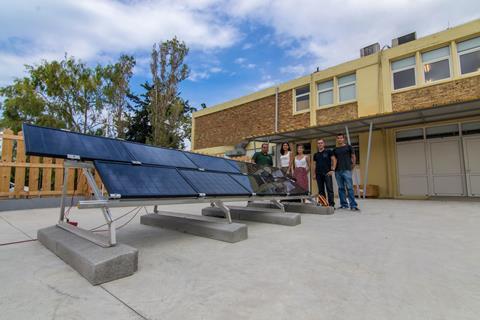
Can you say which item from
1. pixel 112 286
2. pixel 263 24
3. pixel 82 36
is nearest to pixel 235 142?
pixel 263 24

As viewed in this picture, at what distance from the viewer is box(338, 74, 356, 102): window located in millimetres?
11656

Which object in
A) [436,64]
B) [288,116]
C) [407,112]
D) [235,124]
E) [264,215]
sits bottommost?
[264,215]

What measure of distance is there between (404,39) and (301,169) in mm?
9223

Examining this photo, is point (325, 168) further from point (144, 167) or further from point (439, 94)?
point (439, 94)

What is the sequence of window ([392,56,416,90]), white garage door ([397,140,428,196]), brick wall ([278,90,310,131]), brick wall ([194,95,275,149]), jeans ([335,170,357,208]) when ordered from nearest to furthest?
jeans ([335,170,357,208])
white garage door ([397,140,428,196])
window ([392,56,416,90])
brick wall ([278,90,310,131])
brick wall ([194,95,275,149])

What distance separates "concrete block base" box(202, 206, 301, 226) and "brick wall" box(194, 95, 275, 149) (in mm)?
9627

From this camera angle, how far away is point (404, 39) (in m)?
11.1

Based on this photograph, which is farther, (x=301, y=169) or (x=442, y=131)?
(x=442, y=131)

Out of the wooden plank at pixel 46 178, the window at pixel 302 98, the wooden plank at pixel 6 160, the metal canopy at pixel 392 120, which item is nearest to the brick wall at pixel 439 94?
the metal canopy at pixel 392 120

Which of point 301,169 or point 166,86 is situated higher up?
point 166,86

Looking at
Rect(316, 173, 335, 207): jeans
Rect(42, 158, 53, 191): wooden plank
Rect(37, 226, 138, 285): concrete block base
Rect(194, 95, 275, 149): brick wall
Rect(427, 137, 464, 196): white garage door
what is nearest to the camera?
Rect(37, 226, 138, 285): concrete block base

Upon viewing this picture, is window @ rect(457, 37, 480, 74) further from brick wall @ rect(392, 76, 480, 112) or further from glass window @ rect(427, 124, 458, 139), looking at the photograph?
glass window @ rect(427, 124, 458, 139)

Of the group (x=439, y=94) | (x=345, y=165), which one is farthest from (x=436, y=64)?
(x=345, y=165)

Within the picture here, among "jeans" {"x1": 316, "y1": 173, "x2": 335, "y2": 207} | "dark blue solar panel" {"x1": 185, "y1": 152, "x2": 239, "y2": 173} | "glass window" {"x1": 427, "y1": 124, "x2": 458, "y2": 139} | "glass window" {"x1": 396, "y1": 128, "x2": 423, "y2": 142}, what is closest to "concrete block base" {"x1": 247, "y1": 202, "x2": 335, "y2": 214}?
"jeans" {"x1": 316, "y1": 173, "x2": 335, "y2": 207}
